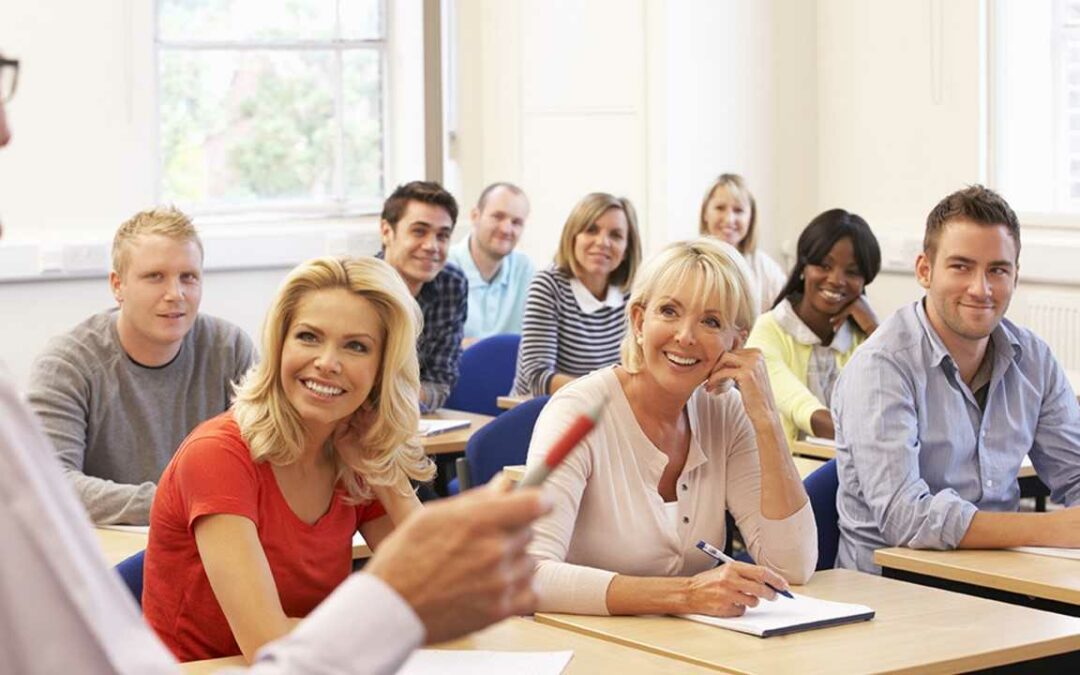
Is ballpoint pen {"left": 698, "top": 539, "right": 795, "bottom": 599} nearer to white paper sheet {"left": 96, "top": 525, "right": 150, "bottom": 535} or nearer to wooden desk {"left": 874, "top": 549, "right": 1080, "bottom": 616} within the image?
wooden desk {"left": 874, "top": 549, "right": 1080, "bottom": 616}

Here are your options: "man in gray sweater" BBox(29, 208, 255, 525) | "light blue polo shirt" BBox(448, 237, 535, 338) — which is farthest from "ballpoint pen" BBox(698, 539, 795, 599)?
"light blue polo shirt" BBox(448, 237, 535, 338)

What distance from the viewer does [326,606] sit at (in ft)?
3.69

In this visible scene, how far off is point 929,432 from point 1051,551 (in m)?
0.42

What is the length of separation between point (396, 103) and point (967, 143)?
272 cm

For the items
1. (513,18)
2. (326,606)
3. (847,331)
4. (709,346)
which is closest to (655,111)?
(513,18)

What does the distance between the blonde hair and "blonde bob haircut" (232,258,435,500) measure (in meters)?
4.62

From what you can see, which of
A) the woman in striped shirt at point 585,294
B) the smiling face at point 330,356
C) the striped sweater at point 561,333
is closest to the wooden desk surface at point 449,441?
the striped sweater at point 561,333

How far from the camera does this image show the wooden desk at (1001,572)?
2.90m

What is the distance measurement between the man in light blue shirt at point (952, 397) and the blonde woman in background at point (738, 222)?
3.45 meters

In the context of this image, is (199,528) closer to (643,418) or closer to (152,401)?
(643,418)

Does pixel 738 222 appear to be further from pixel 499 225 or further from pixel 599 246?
pixel 599 246

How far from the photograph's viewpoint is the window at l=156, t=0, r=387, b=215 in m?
7.26

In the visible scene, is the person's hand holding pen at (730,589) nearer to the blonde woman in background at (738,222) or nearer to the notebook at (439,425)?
the notebook at (439,425)

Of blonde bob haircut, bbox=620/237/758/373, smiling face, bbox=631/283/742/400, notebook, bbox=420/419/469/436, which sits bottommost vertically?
notebook, bbox=420/419/469/436
